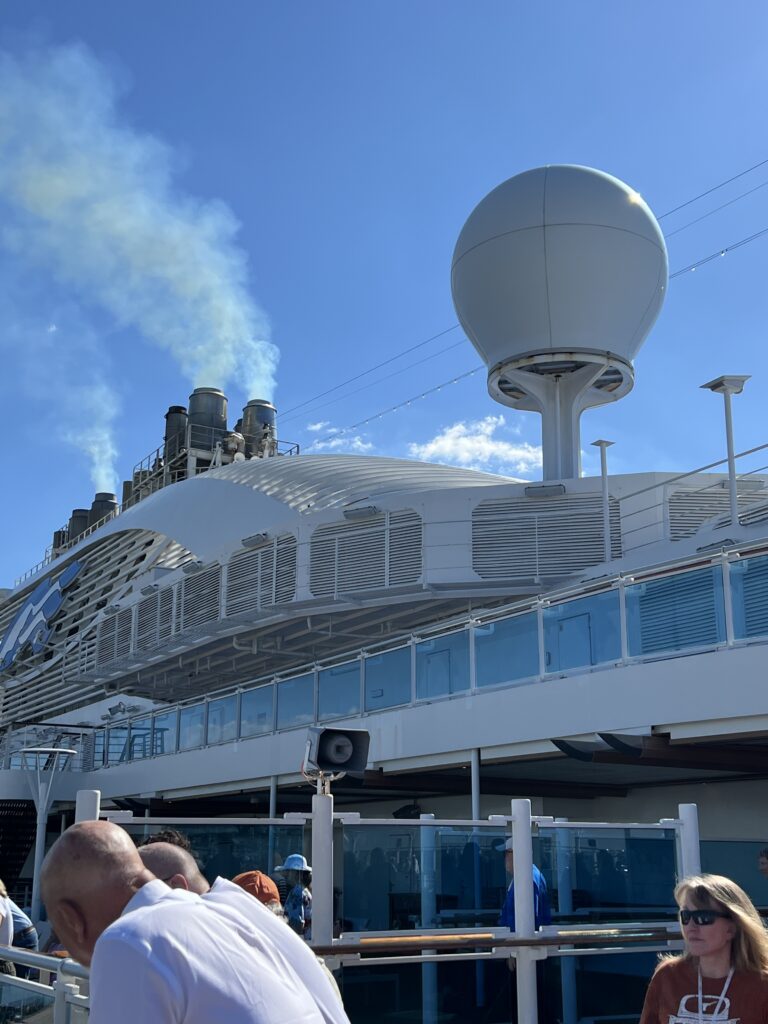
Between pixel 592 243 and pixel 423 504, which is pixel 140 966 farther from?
pixel 592 243

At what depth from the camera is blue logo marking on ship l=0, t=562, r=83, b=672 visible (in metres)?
37.6

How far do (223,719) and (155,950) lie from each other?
1790 centimetres

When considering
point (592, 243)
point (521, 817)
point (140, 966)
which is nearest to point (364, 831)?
point (521, 817)

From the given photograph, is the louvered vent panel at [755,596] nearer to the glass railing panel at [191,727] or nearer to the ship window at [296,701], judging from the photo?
the ship window at [296,701]

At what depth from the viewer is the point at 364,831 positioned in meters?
7.02

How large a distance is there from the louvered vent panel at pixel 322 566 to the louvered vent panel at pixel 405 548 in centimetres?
134

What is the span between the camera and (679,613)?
37.8ft

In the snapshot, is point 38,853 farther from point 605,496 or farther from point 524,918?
point 524,918

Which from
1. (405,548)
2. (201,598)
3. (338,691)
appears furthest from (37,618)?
(338,691)

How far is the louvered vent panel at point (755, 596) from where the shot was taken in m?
10.7

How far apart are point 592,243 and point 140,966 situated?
22442 mm

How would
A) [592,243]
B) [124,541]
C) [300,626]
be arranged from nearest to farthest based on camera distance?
[592,243] → [300,626] → [124,541]

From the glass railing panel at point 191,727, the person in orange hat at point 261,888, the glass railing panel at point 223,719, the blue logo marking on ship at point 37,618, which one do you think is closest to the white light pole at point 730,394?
the glass railing panel at point 223,719

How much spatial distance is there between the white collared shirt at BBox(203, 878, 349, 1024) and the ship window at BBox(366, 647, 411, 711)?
43.0ft
